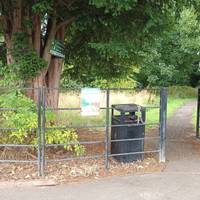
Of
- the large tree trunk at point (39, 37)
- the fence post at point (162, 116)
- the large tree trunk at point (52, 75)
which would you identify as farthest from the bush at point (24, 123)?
the fence post at point (162, 116)

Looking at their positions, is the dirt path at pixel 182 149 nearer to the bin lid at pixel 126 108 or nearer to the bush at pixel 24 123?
the bin lid at pixel 126 108

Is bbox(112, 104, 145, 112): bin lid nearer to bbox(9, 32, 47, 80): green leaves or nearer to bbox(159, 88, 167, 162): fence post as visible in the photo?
bbox(159, 88, 167, 162): fence post

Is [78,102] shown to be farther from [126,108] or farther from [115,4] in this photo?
[115,4]

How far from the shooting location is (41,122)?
773cm

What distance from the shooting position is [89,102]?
791 cm

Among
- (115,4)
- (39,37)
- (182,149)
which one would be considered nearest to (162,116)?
(182,149)

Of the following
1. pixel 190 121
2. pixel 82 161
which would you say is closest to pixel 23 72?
pixel 82 161

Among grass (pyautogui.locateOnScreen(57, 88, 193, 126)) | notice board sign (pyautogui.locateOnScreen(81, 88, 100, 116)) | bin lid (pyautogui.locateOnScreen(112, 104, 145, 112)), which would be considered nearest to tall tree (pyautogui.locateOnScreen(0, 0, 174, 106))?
grass (pyautogui.locateOnScreen(57, 88, 193, 126))

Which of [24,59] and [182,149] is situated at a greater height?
[24,59]

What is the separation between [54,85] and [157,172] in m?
3.08

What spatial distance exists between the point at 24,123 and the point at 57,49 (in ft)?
7.33

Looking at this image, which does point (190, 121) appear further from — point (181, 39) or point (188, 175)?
point (181, 39)

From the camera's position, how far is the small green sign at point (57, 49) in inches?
360

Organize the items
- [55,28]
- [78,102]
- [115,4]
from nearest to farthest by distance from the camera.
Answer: [115,4]
[78,102]
[55,28]
